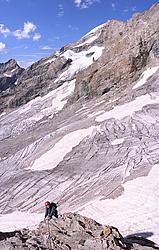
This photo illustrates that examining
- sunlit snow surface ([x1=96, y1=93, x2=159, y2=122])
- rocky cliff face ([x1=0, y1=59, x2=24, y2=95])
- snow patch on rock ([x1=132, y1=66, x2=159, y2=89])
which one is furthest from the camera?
rocky cliff face ([x1=0, y1=59, x2=24, y2=95])

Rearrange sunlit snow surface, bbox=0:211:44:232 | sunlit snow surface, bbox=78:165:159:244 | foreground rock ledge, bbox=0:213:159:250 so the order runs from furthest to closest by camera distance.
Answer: sunlit snow surface, bbox=0:211:44:232 → sunlit snow surface, bbox=78:165:159:244 → foreground rock ledge, bbox=0:213:159:250

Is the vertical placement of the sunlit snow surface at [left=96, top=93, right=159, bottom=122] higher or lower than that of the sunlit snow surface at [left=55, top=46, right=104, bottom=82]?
lower

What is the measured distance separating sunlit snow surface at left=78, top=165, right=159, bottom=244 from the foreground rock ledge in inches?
209

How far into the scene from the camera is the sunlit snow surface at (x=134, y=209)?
22219 millimetres

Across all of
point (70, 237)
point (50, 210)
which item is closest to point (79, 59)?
point (50, 210)

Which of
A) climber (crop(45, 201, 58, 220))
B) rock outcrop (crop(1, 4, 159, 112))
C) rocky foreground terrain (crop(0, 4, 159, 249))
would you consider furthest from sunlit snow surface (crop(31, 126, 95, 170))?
climber (crop(45, 201, 58, 220))

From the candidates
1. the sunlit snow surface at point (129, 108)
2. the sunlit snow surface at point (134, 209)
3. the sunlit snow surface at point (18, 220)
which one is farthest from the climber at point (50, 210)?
the sunlit snow surface at point (129, 108)

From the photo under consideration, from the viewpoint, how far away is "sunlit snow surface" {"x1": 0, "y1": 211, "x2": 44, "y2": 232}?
2792cm

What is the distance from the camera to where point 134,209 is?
82.7ft

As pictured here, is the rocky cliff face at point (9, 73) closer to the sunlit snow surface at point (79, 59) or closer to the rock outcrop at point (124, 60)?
the sunlit snow surface at point (79, 59)

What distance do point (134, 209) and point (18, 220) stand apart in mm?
8619

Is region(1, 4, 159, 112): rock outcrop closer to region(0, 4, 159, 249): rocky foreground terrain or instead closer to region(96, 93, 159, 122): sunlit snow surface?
region(0, 4, 159, 249): rocky foreground terrain

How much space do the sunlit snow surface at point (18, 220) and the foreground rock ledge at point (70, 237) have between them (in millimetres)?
12029

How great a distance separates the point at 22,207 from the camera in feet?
108
